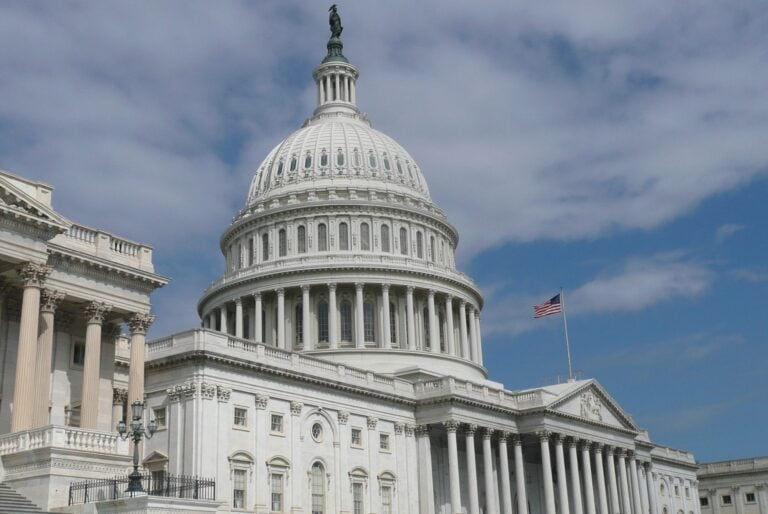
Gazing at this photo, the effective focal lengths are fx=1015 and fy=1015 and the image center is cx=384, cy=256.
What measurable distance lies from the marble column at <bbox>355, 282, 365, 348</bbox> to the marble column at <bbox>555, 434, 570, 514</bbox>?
1951cm

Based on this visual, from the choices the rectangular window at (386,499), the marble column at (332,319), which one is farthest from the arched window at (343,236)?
the rectangular window at (386,499)

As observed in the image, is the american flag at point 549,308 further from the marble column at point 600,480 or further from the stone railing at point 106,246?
the stone railing at point 106,246

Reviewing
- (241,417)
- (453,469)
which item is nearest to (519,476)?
(453,469)

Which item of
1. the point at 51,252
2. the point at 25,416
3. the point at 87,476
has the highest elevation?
the point at 51,252

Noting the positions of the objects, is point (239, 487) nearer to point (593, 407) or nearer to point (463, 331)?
point (593, 407)

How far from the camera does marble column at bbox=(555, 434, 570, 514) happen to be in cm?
8088

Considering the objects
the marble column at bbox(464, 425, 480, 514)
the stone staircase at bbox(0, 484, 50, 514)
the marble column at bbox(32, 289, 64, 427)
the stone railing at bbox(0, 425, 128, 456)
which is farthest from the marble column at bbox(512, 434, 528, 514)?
the stone staircase at bbox(0, 484, 50, 514)

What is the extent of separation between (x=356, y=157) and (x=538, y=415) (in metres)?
36.2

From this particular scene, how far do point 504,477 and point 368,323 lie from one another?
22115 millimetres

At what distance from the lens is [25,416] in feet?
137

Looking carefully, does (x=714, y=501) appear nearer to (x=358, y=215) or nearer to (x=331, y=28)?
(x=358, y=215)

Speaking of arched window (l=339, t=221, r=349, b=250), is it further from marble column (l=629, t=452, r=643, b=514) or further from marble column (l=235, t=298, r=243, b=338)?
marble column (l=629, t=452, r=643, b=514)

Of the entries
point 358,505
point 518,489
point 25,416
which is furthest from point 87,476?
point 518,489

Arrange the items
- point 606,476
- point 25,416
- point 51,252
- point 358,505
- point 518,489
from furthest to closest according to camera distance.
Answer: point 606,476, point 518,489, point 358,505, point 51,252, point 25,416
